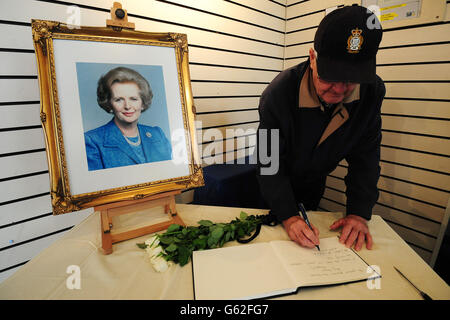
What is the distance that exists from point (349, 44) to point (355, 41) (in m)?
0.02

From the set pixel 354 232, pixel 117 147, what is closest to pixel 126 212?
pixel 117 147

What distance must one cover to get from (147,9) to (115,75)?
0.76m

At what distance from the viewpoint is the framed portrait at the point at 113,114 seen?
0.80 meters

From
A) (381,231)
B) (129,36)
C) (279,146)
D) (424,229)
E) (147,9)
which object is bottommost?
(424,229)

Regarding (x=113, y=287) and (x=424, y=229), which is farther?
(x=424, y=229)

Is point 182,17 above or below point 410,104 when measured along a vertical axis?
above

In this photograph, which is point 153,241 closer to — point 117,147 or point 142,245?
point 142,245

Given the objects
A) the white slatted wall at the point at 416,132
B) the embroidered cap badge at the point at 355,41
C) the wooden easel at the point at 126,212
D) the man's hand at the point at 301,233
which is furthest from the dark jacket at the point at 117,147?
the white slatted wall at the point at 416,132

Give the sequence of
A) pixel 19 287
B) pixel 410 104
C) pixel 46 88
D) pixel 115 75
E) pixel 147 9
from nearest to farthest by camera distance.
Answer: pixel 19 287 → pixel 46 88 → pixel 115 75 → pixel 147 9 → pixel 410 104

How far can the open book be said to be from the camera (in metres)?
0.65

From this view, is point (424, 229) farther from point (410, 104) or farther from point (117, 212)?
point (117, 212)

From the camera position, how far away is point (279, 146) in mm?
1117

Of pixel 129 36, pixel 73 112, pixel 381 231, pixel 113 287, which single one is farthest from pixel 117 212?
pixel 381 231

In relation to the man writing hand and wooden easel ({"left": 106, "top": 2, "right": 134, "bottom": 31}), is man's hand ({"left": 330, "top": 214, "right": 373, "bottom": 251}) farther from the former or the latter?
wooden easel ({"left": 106, "top": 2, "right": 134, "bottom": 31})
